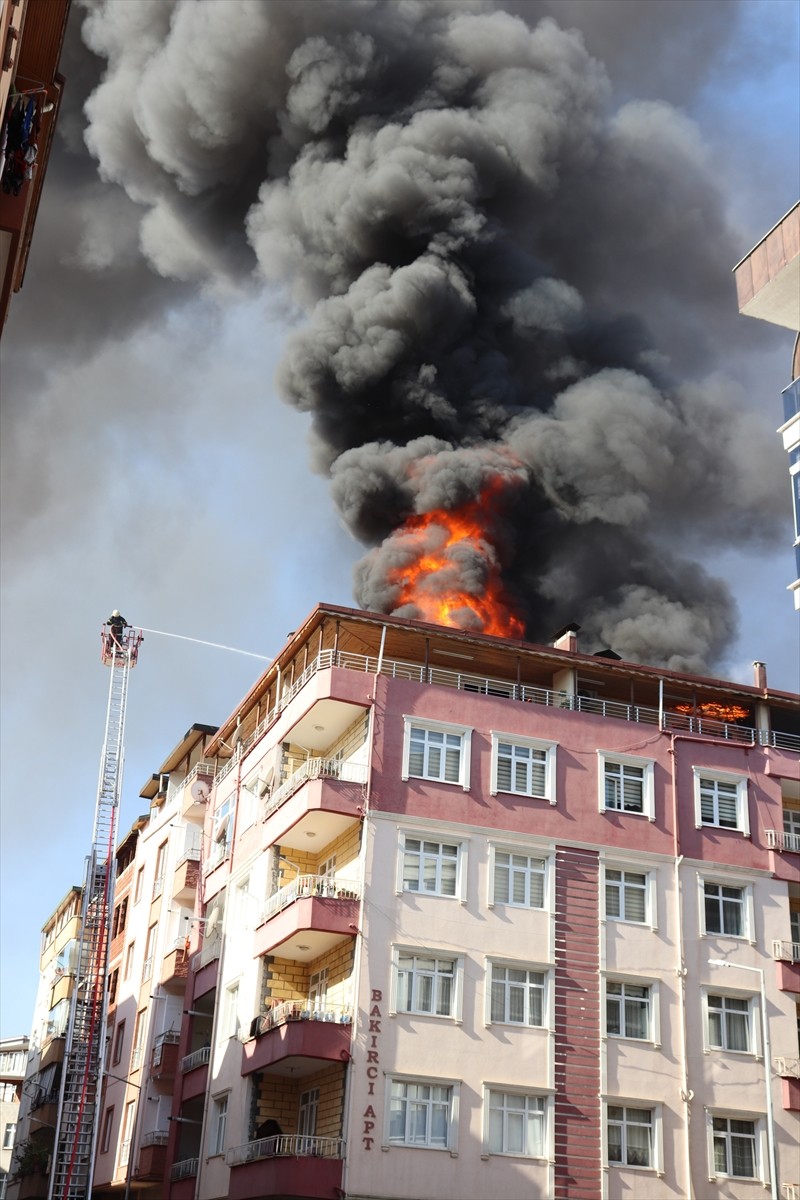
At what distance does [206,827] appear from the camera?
5234cm

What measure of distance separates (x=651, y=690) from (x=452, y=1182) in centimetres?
1646

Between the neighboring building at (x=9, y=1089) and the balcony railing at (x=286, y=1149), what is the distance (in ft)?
145

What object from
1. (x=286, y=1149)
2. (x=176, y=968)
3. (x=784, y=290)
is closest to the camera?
(x=784, y=290)

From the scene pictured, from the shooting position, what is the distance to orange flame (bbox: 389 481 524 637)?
198 feet

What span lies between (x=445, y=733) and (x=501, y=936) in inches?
234

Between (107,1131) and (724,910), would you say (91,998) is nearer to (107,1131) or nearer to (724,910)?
(107,1131)

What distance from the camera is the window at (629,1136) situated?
125 ft

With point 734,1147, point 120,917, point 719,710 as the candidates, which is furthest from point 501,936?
point 120,917

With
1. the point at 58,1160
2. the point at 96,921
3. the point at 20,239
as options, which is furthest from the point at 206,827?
the point at 20,239

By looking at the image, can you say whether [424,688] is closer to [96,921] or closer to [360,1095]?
[360,1095]

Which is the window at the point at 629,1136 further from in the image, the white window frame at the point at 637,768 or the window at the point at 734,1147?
the white window frame at the point at 637,768

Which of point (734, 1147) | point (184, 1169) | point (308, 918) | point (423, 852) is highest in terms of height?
point (423, 852)

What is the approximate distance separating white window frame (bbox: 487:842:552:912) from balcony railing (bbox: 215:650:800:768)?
4548mm

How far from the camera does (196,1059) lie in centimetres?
4603
